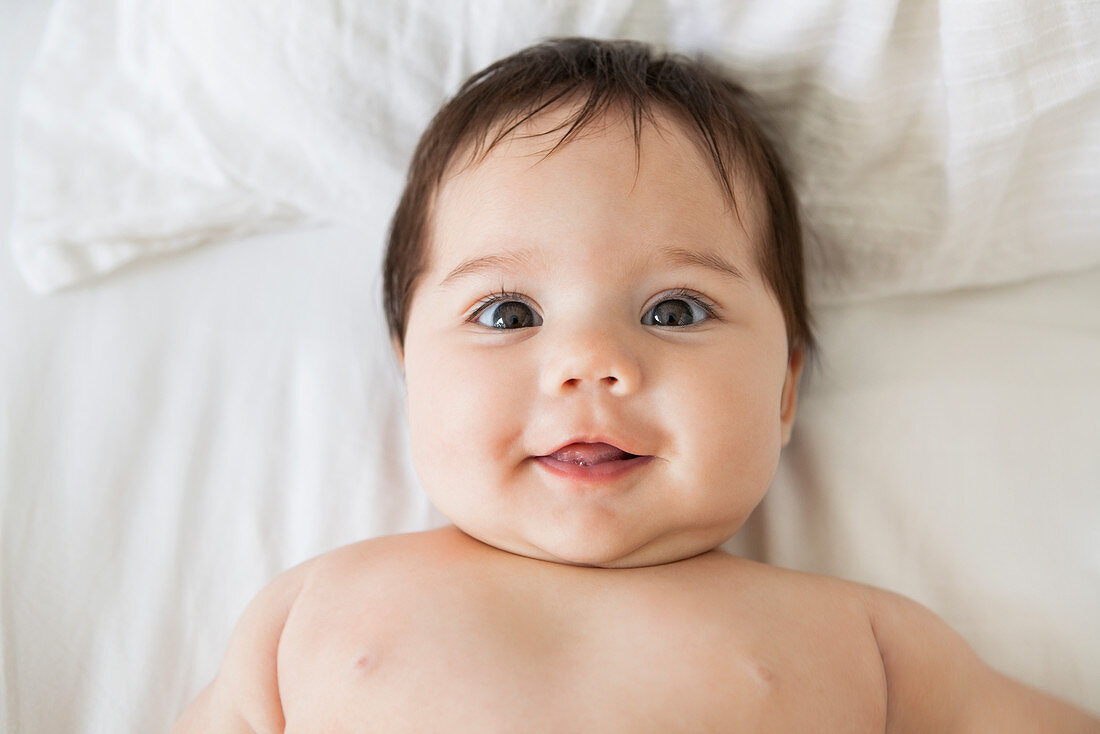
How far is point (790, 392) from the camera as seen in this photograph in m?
1.20

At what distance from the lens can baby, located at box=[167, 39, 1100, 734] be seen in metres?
0.93

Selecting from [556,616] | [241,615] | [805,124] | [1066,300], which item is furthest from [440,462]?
[1066,300]

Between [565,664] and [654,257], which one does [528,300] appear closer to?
[654,257]

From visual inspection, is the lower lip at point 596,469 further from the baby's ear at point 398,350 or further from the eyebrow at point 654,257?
the baby's ear at point 398,350

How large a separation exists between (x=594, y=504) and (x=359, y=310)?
1.70ft

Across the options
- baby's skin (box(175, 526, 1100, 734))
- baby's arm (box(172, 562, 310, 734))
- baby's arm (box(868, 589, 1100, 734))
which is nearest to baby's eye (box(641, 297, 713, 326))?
baby's skin (box(175, 526, 1100, 734))

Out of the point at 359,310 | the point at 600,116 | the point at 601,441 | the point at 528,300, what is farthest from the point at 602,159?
the point at 359,310

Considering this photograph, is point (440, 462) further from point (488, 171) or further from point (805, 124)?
point (805, 124)

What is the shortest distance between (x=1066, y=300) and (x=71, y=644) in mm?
1367

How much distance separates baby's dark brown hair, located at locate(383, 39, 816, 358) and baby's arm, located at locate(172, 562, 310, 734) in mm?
371

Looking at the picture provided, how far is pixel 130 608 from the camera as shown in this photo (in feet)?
3.74

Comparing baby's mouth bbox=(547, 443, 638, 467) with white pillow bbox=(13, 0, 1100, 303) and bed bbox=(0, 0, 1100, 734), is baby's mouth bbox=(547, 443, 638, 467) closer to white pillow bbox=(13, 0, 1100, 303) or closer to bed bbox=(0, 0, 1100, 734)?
bed bbox=(0, 0, 1100, 734)

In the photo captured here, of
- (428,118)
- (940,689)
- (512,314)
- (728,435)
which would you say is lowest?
(940,689)

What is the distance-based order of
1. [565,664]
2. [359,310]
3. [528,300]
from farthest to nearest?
[359,310] < [528,300] < [565,664]
